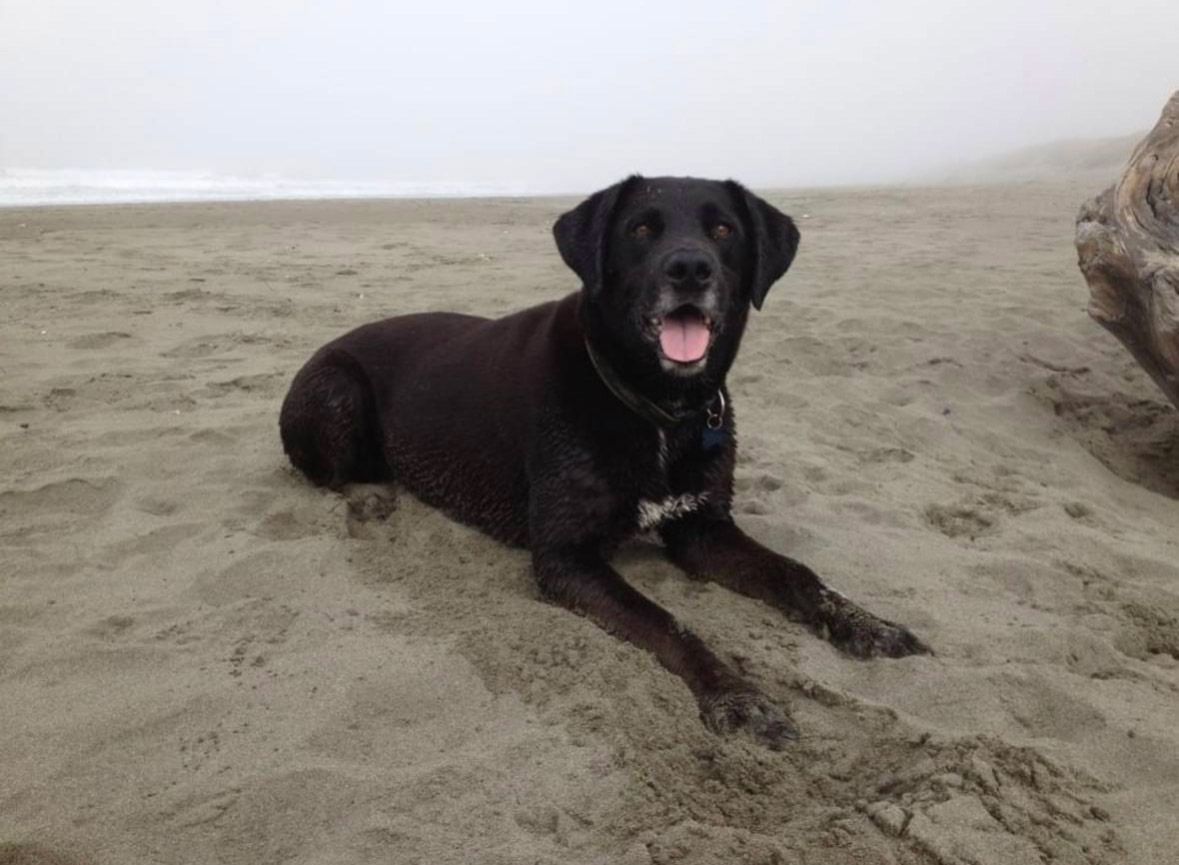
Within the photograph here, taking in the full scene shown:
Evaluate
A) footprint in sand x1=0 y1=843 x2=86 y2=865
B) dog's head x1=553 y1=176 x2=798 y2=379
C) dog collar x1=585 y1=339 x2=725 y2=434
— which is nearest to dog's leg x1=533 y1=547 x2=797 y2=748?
dog collar x1=585 y1=339 x2=725 y2=434

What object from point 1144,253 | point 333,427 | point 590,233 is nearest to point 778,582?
point 590,233

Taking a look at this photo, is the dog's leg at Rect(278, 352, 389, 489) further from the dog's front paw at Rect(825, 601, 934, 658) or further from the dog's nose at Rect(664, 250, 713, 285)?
the dog's front paw at Rect(825, 601, 934, 658)

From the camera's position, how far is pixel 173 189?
23.1 meters

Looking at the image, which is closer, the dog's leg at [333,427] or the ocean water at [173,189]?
the dog's leg at [333,427]

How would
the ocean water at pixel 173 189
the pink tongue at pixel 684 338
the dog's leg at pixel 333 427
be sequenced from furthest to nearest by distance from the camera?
1. the ocean water at pixel 173 189
2. the dog's leg at pixel 333 427
3. the pink tongue at pixel 684 338

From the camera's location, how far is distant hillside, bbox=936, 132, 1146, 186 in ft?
82.5

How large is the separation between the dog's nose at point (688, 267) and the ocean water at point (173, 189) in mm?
17370

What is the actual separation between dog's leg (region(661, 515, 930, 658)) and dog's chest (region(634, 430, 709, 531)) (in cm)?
8

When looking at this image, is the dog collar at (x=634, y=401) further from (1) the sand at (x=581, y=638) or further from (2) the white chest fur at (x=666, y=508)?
(1) the sand at (x=581, y=638)

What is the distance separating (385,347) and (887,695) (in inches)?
109

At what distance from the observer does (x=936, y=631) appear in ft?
9.89

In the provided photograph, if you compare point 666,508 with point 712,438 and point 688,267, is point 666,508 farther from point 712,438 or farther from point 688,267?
point 688,267

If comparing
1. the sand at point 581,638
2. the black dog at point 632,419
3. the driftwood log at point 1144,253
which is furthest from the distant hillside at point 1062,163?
the black dog at point 632,419

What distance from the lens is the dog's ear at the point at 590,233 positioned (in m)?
3.41
